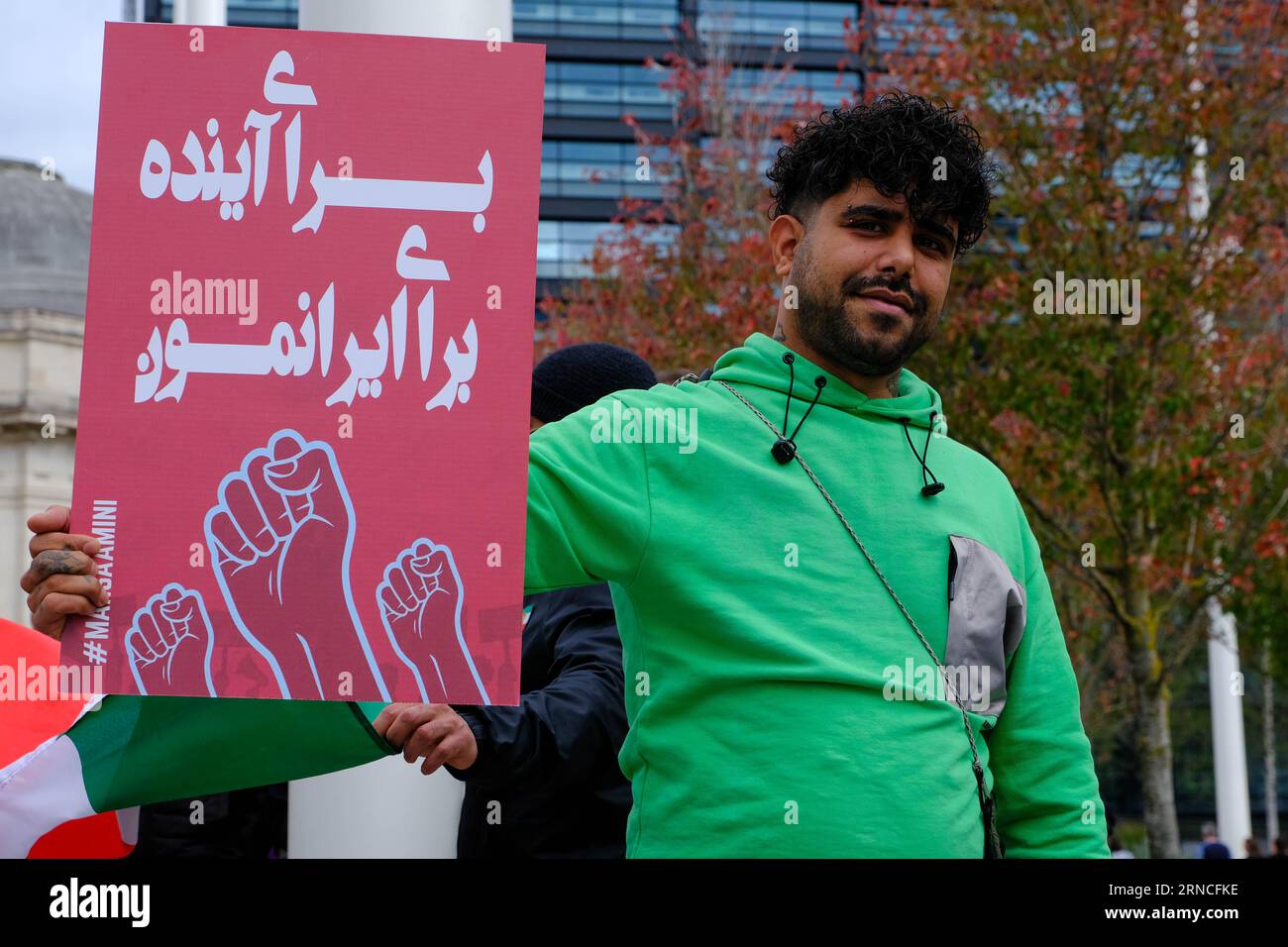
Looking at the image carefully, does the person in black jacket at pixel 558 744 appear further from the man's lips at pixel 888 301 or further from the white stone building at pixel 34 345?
the white stone building at pixel 34 345

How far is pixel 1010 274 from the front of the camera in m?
9.20

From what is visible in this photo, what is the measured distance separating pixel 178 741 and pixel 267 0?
46977 millimetres

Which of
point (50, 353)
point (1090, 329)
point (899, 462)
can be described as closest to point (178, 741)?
point (899, 462)

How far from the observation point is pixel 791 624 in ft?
6.48

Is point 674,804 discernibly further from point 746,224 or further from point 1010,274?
point 746,224

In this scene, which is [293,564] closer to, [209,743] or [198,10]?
[209,743]

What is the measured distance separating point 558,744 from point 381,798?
149 cm

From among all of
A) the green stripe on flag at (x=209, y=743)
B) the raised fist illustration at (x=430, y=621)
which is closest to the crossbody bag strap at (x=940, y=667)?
the raised fist illustration at (x=430, y=621)

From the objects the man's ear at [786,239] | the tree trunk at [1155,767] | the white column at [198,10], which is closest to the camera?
the man's ear at [786,239]

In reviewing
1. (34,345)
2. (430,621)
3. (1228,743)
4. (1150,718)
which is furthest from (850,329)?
(34,345)

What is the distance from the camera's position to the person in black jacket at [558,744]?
2402 millimetres

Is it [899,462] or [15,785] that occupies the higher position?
[899,462]

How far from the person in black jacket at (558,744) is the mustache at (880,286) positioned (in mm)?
861
